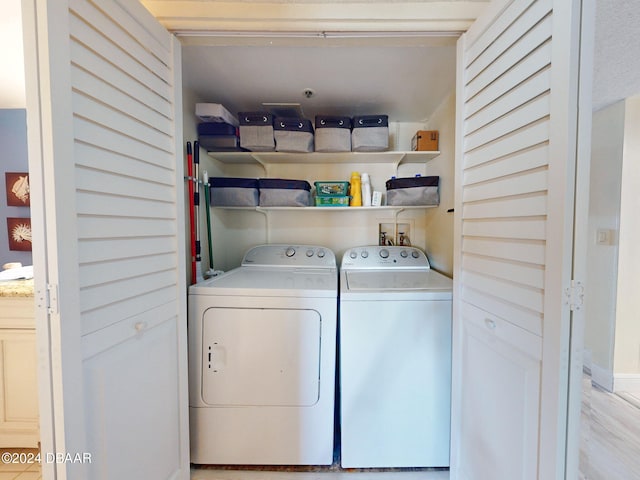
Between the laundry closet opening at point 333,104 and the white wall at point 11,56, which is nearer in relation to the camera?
the white wall at point 11,56

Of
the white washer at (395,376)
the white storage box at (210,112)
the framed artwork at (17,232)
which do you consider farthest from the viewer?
the framed artwork at (17,232)

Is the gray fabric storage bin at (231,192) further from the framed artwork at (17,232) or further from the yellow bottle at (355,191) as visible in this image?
the framed artwork at (17,232)

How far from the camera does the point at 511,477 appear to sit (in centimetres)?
94

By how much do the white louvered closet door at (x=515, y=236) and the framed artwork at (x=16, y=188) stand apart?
9.52ft

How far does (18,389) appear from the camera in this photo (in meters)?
1.51

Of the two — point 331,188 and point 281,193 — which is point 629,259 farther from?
point 281,193

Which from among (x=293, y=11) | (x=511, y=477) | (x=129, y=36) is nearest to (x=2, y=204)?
(x=129, y=36)

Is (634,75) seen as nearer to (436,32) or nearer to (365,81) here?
(436,32)

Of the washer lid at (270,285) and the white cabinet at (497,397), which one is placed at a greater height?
the washer lid at (270,285)

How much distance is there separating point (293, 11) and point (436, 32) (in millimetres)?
675

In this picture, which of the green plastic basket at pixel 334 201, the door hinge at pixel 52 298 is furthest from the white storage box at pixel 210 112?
the door hinge at pixel 52 298

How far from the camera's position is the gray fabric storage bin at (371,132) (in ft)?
6.09

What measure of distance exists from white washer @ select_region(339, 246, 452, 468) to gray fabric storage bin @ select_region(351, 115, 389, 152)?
42.4 inches

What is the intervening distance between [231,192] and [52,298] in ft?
4.41
